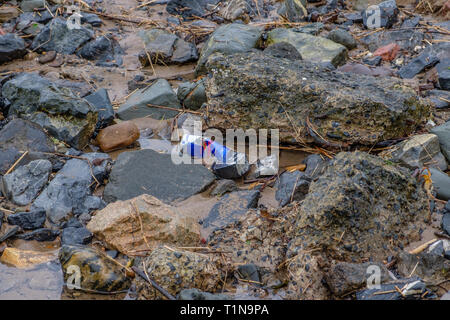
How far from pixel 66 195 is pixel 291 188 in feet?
5.36

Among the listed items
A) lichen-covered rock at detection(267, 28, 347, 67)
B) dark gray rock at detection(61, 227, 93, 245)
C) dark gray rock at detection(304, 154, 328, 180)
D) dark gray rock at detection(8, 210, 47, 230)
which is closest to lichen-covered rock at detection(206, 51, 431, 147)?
dark gray rock at detection(304, 154, 328, 180)

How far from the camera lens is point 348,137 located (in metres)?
3.64

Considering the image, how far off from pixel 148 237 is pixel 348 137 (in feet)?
5.85

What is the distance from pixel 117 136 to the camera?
4012 millimetres

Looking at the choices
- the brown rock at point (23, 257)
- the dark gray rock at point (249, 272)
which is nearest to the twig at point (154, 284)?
the dark gray rock at point (249, 272)

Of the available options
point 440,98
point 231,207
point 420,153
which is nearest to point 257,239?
point 231,207

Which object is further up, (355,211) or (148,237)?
(355,211)

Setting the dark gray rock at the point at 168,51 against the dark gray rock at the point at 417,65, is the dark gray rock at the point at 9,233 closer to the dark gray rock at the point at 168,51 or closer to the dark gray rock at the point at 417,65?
the dark gray rock at the point at 168,51

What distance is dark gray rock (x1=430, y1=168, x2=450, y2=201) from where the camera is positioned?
3119 mm

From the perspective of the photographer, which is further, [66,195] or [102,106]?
[102,106]

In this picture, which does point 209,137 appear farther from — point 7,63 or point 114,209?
point 7,63

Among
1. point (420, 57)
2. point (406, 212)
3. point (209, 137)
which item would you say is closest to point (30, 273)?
point (209, 137)

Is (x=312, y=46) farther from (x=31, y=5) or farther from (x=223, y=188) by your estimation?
(x=31, y=5)

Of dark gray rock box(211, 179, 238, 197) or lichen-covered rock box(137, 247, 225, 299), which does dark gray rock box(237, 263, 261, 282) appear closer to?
lichen-covered rock box(137, 247, 225, 299)
